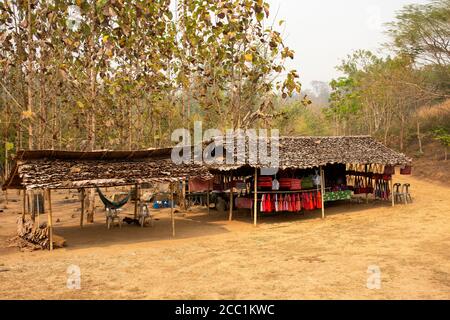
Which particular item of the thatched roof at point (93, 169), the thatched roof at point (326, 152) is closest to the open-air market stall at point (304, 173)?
the thatched roof at point (326, 152)

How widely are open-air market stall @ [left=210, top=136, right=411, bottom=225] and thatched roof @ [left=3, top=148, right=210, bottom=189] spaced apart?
77.2 inches

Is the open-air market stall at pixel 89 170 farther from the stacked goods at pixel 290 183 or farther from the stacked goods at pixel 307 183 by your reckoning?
the stacked goods at pixel 307 183

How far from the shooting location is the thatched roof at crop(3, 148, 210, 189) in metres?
11.3

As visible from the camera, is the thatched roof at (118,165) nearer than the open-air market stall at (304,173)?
Yes

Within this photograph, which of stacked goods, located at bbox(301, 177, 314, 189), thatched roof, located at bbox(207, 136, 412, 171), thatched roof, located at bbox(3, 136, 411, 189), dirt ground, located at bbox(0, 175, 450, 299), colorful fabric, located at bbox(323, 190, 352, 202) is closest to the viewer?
dirt ground, located at bbox(0, 175, 450, 299)

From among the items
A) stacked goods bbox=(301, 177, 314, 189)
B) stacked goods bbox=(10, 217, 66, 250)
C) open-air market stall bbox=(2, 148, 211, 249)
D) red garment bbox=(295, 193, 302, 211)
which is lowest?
stacked goods bbox=(10, 217, 66, 250)

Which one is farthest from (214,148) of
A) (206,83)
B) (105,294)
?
(105,294)

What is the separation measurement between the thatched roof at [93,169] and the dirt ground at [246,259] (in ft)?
5.81

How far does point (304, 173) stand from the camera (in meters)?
17.0

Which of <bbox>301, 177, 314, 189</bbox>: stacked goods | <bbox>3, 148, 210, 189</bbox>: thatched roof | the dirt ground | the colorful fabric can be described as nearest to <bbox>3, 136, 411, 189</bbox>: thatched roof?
<bbox>3, 148, 210, 189</bbox>: thatched roof

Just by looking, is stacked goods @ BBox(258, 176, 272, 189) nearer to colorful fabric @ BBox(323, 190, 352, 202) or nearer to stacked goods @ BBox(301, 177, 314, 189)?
stacked goods @ BBox(301, 177, 314, 189)

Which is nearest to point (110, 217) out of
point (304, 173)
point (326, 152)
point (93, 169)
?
point (93, 169)

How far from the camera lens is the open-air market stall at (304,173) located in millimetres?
14898

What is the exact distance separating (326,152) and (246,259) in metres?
7.54
